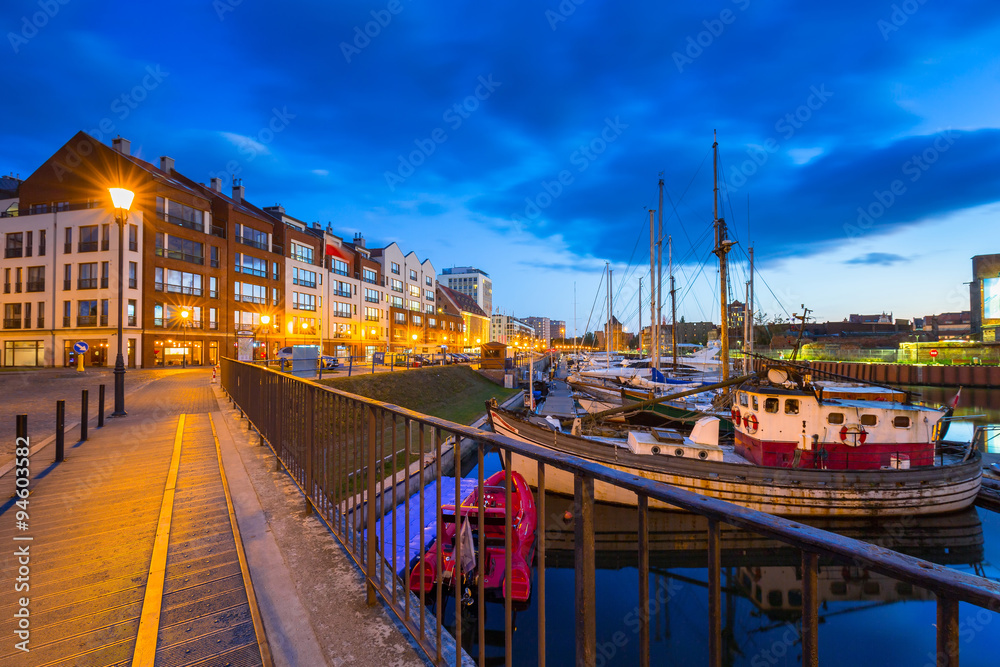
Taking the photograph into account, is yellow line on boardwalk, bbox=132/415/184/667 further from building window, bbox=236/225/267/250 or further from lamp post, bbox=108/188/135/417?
building window, bbox=236/225/267/250

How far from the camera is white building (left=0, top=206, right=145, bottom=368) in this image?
108ft

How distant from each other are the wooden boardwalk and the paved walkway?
11 mm

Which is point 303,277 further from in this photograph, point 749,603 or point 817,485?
point 749,603

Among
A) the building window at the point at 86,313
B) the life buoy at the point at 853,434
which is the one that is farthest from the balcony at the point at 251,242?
the life buoy at the point at 853,434

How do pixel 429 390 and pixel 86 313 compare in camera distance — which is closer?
pixel 429 390

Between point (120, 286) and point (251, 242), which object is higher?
point (251, 242)

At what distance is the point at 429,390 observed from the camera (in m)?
27.4

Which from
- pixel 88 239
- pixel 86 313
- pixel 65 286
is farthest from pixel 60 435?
pixel 65 286

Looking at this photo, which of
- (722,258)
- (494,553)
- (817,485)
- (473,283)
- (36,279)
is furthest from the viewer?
(473,283)

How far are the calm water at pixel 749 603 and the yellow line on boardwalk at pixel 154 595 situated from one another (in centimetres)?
522

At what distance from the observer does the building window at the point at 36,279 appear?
34.2 meters

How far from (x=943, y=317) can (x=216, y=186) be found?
159535 millimetres

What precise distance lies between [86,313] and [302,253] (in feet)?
68.7

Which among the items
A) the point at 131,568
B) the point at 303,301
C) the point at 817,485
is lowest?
the point at 817,485
